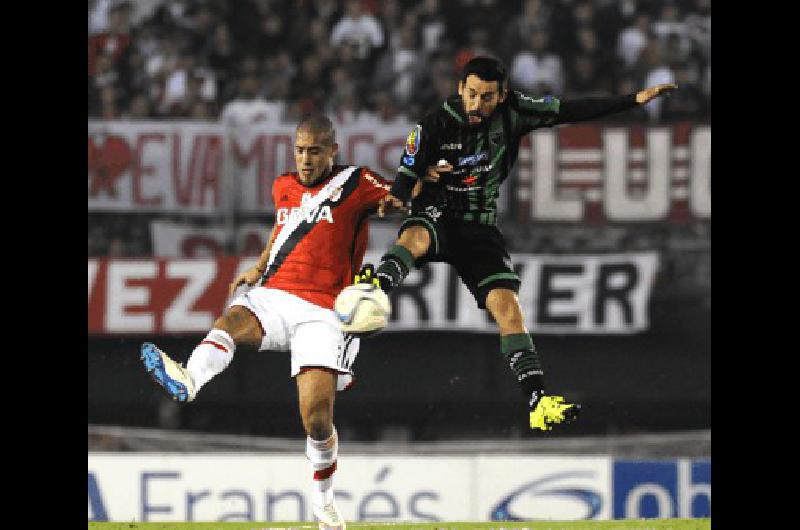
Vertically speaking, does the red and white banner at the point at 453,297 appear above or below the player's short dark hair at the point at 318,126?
below

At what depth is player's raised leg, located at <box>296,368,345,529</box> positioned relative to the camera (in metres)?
7.52

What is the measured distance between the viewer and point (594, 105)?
291 inches

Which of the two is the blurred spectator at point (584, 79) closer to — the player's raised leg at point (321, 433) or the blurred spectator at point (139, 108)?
the blurred spectator at point (139, 108)

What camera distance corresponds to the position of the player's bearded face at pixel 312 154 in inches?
290

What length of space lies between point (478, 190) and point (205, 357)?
1.66m

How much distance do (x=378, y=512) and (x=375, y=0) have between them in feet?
16.9

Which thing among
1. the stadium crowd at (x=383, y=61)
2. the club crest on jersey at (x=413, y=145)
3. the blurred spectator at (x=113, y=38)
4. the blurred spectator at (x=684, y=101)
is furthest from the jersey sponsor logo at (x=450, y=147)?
the blurred spectator at (x=113, y=38)

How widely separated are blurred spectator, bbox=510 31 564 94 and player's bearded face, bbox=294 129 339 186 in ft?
18.9

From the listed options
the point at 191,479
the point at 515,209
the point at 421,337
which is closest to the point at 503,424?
the point at 421,337

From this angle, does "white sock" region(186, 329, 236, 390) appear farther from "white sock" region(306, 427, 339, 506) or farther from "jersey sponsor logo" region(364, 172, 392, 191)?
"jersey sponsor logo" region(364, 172, 392, 191)

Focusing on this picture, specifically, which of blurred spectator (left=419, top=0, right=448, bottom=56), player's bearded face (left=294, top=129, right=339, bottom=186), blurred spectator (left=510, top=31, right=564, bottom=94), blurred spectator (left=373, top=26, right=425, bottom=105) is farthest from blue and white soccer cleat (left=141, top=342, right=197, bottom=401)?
blurred spectator (left=419, top=0, right=448, bottom=56)

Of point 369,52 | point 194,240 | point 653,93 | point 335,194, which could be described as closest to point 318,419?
point 335,194

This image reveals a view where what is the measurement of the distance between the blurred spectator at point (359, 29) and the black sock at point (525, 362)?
6720mm

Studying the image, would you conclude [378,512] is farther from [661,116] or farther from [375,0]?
[375,0]
